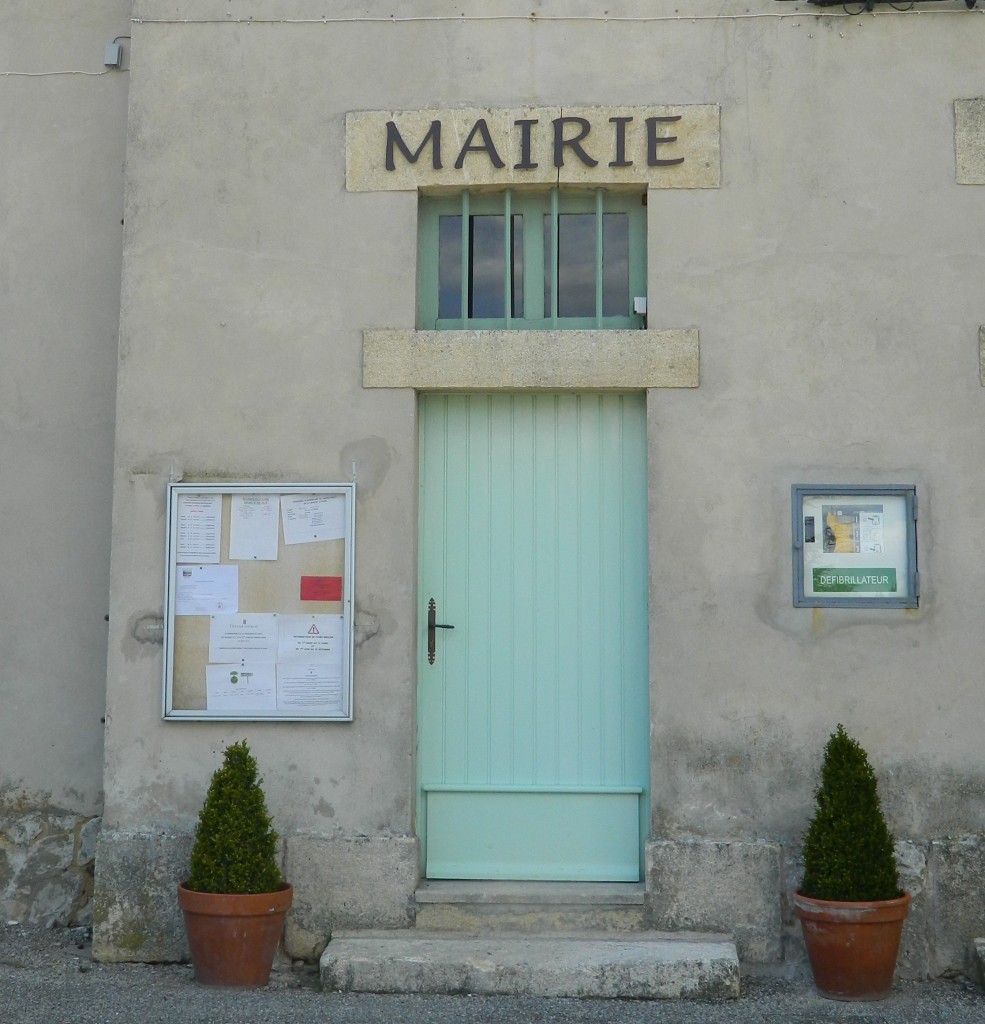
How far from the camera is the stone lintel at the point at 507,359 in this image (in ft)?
20.5

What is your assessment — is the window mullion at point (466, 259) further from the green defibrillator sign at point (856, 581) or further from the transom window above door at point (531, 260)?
the green defibrillator sign at point (856, 581)

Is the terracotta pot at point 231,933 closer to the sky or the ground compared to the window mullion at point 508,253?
closer to the ground

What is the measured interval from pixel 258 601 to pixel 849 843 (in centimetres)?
304

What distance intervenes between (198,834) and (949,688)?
3648mm

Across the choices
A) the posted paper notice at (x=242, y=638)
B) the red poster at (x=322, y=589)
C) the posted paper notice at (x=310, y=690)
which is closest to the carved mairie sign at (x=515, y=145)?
the red poster at (x=322, y=589)

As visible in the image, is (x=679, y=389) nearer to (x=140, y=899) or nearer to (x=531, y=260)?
(x=531, y=260)

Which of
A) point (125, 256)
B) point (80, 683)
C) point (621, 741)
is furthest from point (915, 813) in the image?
point (125, 256)

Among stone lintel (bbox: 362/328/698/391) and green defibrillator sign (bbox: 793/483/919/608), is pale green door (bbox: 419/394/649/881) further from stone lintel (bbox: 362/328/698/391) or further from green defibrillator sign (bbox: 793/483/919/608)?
green defibrillator sign (bbox: 793/483/919/608)

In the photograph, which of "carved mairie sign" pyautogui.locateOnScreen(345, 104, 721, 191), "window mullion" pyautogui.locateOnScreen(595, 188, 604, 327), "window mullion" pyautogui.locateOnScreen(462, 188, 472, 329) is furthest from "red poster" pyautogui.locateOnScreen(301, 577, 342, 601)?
"carved mairie sign" pyautogui.locateOnScreen(345, 104, 721, 191)

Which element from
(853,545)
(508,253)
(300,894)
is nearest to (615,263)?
(508,253)

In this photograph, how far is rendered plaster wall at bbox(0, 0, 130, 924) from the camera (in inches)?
263

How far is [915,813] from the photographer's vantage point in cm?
596

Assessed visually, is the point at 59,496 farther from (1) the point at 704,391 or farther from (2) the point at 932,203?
(2) the point at 932,203

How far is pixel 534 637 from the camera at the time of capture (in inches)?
250
